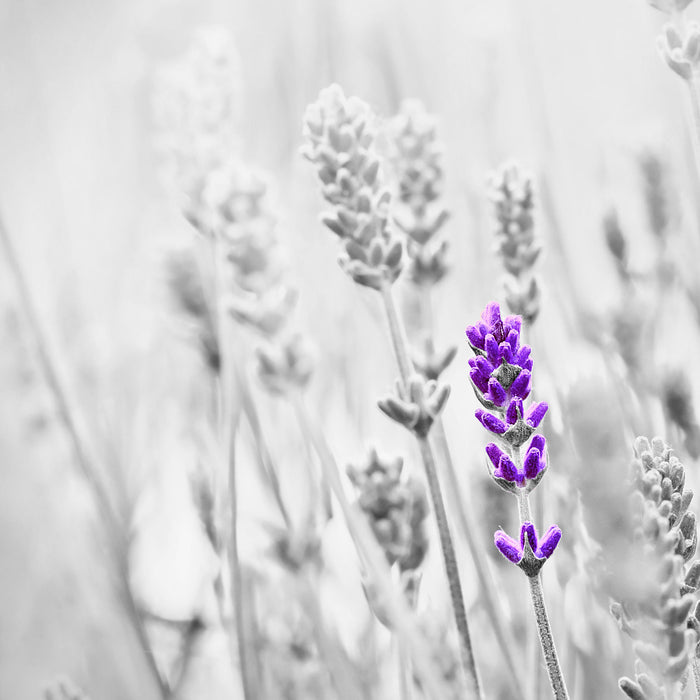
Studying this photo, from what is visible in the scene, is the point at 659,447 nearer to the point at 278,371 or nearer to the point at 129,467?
the point at 278,371

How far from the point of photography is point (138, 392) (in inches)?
33.9

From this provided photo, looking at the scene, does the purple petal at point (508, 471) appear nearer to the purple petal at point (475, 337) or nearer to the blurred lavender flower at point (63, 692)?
the purple petal at point (475, 337)

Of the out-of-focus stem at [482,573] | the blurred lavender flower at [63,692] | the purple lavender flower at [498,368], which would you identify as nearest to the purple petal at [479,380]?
the purple lavender flower at [498,368]

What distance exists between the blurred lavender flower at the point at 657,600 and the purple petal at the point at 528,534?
0.10ft

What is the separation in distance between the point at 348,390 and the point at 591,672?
25cm

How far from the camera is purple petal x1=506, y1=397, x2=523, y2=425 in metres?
0.27

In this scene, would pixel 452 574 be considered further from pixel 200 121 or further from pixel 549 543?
pixel 200 121

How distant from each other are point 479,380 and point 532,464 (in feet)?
0.10

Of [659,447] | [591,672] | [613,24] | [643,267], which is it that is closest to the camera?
[659,447]

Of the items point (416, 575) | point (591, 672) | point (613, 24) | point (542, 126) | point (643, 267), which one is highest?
point (613, 24)

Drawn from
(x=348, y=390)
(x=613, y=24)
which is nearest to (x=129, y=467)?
(x=348, y=390)

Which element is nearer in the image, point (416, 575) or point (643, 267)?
point (416, 575)

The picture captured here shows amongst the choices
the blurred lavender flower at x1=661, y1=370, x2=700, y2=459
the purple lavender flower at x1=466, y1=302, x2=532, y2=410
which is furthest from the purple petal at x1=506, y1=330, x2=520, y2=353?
the blurred lavender flower at x1=661, y1=370, x2=700, y2=459

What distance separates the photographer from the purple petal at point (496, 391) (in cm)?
27
